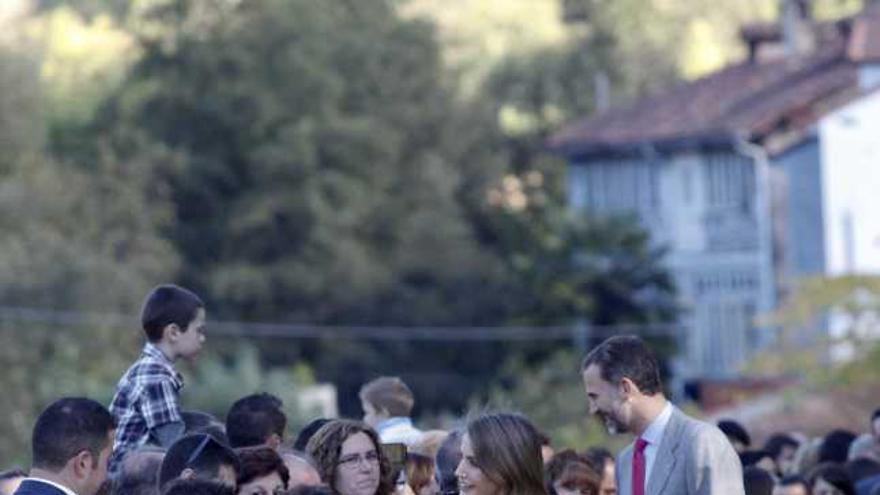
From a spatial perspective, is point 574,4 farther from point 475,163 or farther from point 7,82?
point 7,82

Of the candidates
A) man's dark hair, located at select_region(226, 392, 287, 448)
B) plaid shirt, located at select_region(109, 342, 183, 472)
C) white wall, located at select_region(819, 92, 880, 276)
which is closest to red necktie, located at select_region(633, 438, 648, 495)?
man's dark hair, located at select_region(226, 392, 287, 448)

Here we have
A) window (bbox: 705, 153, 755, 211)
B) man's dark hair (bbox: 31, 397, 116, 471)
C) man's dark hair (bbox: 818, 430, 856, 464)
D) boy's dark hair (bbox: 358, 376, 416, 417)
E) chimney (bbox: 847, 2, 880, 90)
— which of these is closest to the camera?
man's dark hair (bbox: 31, 397, 116, 471)

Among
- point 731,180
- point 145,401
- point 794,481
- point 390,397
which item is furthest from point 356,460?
point 731,180

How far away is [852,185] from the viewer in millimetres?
49625

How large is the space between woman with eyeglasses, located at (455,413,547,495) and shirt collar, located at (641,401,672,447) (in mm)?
471

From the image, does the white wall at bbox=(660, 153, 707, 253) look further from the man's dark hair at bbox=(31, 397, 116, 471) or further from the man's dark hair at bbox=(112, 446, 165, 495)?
the man's dark hair at bbox=(31, 397, 116, 471)

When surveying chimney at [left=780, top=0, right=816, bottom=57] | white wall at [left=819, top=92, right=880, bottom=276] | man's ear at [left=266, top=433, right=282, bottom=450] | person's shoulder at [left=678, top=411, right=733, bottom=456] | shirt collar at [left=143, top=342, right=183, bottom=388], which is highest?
chimney at [left=780, top=0, right=816, bottom=57]

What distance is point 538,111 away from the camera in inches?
2911

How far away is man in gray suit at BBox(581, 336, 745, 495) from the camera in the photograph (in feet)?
34.2

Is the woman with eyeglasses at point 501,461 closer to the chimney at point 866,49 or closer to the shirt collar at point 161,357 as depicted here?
the shirt collar at point 161,357

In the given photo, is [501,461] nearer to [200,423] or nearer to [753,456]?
[200,423]

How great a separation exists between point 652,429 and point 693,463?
0.88 ft

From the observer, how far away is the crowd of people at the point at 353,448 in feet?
33.9

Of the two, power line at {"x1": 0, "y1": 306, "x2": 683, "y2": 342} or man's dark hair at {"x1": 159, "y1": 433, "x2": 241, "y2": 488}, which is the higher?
power line at {"x1": 0, "y1": 306, "x2": 683, "y2": 342}
